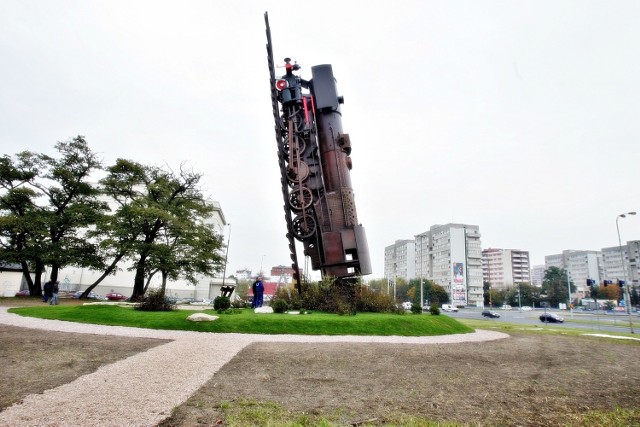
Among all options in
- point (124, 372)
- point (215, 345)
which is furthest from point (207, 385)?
point (215, 345)

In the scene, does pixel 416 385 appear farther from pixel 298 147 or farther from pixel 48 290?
pixel 48 290

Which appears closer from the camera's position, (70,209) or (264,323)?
(264,323)

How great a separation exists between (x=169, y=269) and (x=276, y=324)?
1765cm

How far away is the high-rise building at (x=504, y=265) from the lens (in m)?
150

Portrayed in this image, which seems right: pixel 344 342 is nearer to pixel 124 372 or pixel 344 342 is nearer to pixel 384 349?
pixel 384 349

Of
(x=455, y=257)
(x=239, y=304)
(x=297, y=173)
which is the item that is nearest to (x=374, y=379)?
(x=297, y=173)

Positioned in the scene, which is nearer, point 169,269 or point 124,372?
point 124,372

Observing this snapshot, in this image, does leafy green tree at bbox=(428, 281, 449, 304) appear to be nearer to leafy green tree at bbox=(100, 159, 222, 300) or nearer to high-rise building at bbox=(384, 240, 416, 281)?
high-rise building at bbox=(384, 240, 416, 281)

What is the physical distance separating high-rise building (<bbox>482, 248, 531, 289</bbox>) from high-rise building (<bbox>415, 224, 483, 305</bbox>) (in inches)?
1771

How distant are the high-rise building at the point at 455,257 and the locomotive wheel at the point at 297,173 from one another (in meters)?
85.6

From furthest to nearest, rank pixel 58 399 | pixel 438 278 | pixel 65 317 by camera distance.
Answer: pixel 438 278, pixel 65 317, pixel 58 399

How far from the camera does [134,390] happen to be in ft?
20.4

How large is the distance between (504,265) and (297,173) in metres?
153

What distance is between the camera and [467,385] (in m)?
7.46
